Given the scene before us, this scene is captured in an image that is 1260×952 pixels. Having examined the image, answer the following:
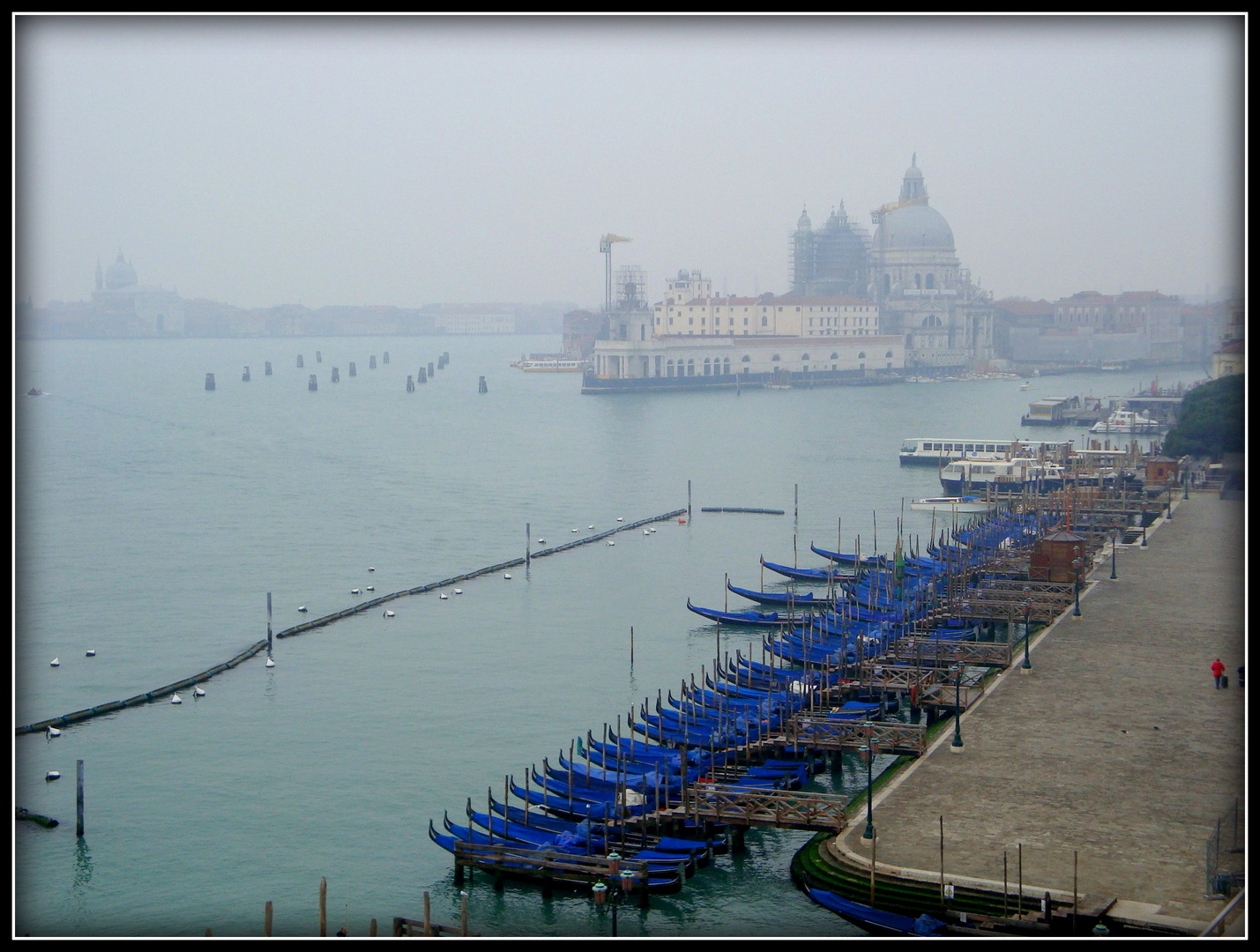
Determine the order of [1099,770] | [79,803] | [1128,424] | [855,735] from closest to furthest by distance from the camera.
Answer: [1099,770] → [79,803] → [855,735] → [1128,424]

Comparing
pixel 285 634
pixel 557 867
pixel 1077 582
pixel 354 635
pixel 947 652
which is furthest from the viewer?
pixel 354 635

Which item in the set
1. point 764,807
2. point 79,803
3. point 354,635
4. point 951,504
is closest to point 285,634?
point 354,635

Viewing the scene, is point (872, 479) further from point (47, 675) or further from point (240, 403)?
point (240, 403)

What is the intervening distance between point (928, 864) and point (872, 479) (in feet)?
63.0

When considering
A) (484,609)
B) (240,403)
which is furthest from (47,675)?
(240,403)

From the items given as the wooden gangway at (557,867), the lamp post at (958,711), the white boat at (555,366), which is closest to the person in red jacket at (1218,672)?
the lamp post at (958,711)

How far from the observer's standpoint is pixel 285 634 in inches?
525

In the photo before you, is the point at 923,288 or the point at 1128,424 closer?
the point at 1128,424

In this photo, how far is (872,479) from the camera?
25.7 m

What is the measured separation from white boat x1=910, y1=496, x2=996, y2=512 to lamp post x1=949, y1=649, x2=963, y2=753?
11480mm

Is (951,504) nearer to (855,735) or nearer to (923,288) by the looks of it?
(855,735)

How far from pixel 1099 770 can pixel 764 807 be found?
1.83 meters

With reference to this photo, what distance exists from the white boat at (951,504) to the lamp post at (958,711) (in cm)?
1148

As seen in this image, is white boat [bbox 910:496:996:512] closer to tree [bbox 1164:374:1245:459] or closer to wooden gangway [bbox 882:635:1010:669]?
tree [bbox 1164:374:1245:459]
